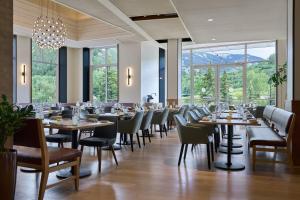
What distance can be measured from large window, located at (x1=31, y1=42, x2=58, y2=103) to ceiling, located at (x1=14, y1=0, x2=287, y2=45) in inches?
59.7

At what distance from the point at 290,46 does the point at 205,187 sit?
10.0 feet

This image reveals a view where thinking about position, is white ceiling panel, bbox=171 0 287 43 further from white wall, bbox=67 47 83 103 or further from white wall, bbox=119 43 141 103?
white wall, bbox=67 47 83 103

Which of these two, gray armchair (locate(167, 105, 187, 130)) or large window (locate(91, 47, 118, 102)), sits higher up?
large window (locate(91, 47, 118, 102))

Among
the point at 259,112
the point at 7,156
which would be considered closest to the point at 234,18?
the point at 259,112

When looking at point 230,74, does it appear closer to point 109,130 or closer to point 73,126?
point 109,130

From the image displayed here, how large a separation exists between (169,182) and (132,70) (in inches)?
338

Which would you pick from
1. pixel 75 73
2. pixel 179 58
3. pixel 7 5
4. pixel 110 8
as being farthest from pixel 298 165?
pixel 75 73

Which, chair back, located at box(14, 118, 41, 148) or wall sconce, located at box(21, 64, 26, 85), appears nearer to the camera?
chair back, located at box(14, 118, 41, 148)

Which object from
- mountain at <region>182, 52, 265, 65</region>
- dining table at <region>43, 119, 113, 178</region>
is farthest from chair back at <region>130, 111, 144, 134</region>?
mountain at <region>182, 52, 265, 65</region>

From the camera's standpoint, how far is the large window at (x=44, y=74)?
37.1 ft

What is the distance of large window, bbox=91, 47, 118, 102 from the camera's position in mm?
13102

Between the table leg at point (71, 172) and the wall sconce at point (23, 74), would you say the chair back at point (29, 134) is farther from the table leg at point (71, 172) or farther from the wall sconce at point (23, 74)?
the wall sconce at point (23, 74)

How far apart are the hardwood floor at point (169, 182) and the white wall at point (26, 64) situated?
252 inches

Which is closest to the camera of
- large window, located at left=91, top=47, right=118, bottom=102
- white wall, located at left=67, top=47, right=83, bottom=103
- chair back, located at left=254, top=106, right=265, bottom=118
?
chair back, located at left=254, top=106, right=265, bottom=118
